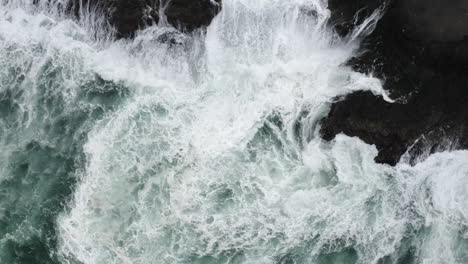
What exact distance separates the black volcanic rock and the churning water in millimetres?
371

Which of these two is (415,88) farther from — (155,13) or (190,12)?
(155,13)

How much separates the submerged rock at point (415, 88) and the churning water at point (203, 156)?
Answer: 422 millimetres

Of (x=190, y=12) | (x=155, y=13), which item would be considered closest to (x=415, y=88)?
(x=190, y=12)

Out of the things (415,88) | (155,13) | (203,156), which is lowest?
(203,156)

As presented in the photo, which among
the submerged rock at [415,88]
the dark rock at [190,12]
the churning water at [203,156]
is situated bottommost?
the churning water at [203,156]

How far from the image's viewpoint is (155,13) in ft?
56.8

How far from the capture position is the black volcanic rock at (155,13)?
17250mm

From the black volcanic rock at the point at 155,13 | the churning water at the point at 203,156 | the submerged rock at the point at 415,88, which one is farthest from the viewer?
the black volcanic rock at the point at 155,13

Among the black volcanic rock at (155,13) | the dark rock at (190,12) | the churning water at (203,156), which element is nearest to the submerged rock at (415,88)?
the churning water at (203,156)

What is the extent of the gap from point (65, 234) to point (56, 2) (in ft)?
25.0

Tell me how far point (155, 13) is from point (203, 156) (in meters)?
4.91

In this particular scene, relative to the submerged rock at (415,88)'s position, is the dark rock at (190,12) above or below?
below

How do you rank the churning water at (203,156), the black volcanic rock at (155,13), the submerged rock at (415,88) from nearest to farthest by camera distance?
the churning water at (203,156) → the submerged rock at (415,88) → the black volcanic rock at (155,13)

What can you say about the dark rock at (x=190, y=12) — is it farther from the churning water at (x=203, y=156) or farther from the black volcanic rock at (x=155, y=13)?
the churning water at (x=203, y=156)
